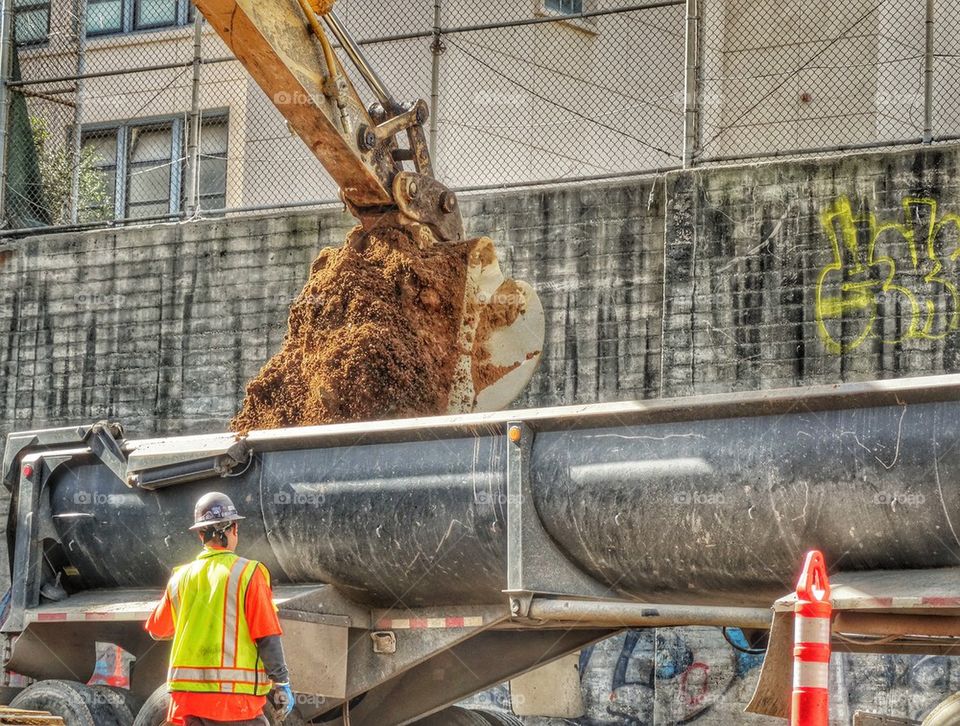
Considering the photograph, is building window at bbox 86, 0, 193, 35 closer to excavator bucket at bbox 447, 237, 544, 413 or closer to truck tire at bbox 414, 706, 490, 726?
excavator bucket at bbox 447, 237, 544, 413

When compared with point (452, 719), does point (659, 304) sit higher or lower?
higher

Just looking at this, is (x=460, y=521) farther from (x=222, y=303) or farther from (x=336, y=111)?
(x=222, y=303)

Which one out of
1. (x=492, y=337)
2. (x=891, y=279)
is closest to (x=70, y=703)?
(x=492, y=337)

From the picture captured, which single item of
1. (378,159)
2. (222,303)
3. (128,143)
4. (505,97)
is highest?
(505,97)

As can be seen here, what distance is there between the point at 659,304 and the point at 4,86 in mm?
6228

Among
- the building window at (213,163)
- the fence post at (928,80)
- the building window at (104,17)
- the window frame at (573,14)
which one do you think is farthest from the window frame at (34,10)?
the fence post at (928,80)

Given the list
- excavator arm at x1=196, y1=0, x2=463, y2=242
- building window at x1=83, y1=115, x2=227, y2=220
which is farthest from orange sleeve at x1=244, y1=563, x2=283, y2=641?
building window at x1=83, y1=115, x2=227, y2=220

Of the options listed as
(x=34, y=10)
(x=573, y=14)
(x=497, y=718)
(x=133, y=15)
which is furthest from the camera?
(x=133, y=15)

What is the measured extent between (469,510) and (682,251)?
186 inches

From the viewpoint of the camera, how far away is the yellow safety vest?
19.5ft

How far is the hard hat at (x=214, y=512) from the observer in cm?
614

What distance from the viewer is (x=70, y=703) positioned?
732 centimetres

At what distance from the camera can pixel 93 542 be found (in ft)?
24.7

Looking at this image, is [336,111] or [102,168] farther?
[102,168]
